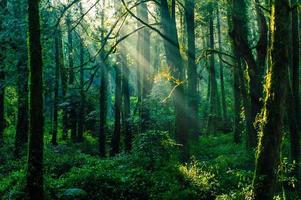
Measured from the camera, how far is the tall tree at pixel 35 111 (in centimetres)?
1096

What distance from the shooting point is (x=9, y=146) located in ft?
78.0

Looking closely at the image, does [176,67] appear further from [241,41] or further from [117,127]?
[117,127]

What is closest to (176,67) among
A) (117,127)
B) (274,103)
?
(274,103)

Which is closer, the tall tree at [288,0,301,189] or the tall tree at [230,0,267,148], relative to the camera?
the tall tree at [288,0,301,189]

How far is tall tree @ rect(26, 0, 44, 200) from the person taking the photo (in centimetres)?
1096

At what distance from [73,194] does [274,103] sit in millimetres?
6570

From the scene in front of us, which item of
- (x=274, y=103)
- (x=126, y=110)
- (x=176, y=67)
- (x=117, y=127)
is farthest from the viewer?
(x=126, y=110)

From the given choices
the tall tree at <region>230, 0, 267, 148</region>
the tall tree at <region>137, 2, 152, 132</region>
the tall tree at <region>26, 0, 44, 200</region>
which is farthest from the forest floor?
the tall tree at <region>137, 2, 152, 132</region>

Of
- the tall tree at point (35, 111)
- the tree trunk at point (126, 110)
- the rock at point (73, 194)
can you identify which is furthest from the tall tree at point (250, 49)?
the tree trunk at point (126, 110)

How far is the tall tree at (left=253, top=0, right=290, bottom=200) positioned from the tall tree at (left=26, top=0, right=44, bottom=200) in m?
6.16

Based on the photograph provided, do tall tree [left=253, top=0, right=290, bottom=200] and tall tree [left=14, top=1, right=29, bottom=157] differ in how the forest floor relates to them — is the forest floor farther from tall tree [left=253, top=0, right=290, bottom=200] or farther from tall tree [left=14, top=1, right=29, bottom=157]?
tall tree [left=14, top=1, right=29, bottom=157]

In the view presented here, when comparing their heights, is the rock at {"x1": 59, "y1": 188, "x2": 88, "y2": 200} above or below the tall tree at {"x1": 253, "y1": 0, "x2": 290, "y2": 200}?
below

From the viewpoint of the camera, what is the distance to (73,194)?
11508mm

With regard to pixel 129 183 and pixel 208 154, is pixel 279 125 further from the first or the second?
pixel 208 154
